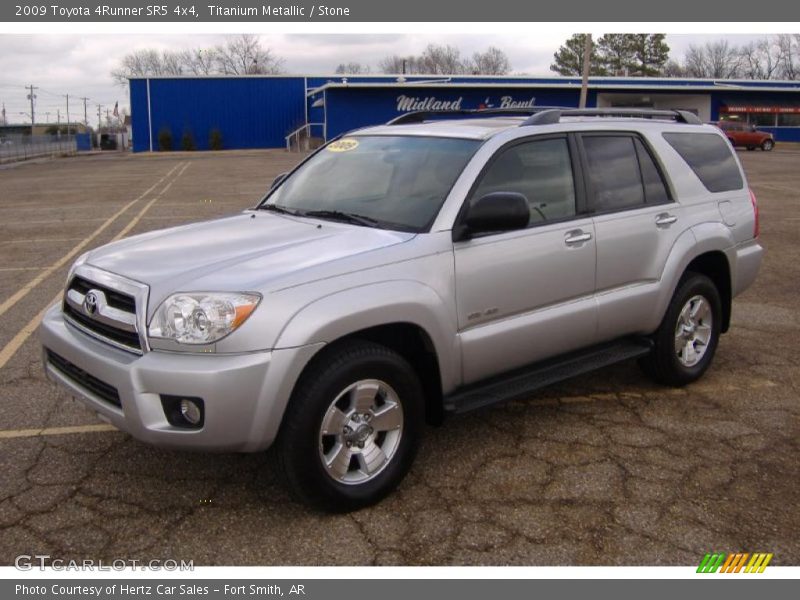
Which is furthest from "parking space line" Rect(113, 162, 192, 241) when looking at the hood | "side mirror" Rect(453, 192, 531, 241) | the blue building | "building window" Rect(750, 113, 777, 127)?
"building window" Rect(750, 113, 777, 127)

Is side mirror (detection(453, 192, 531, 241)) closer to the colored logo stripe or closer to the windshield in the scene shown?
the windshield

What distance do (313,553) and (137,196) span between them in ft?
57.7

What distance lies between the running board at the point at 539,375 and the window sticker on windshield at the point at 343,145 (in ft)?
5.63

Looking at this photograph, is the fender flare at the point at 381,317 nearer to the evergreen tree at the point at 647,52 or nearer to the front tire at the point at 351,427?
the front tire at the point at 351,427

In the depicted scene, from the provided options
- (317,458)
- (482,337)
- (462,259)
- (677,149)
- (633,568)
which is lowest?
(633,568)

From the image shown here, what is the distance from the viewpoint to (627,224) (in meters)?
4.75

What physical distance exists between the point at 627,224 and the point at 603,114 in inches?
32.2

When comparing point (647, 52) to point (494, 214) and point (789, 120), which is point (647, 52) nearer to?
point (789, 120)

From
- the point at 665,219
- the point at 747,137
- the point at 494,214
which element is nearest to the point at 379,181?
the point at 494,214

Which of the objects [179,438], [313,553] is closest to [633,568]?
[313,553]

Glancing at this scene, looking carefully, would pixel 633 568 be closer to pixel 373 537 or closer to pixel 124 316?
pixel 373 537

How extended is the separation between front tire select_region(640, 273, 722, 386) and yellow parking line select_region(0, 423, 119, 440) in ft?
11.0

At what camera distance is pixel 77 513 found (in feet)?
11.7

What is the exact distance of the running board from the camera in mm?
3973
